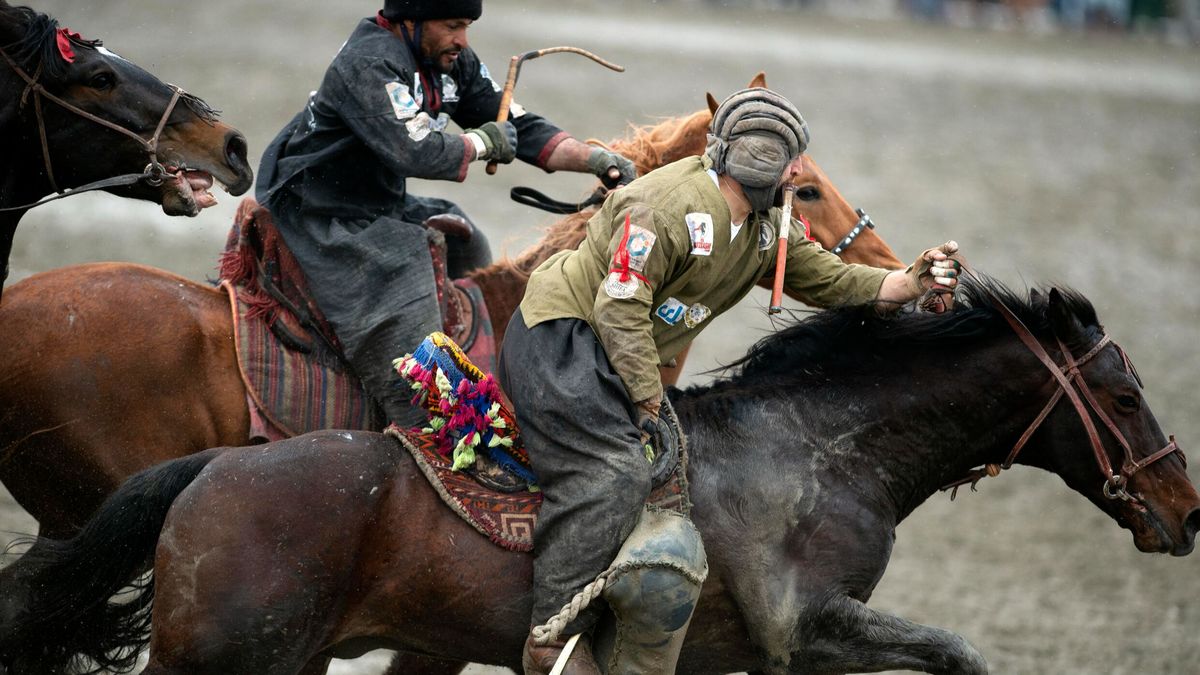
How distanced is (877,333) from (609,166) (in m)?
1.41

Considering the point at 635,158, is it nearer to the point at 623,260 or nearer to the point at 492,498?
the point at 623,260

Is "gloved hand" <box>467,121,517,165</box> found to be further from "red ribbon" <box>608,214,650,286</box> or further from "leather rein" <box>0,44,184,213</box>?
"red ribbon" <box>608,214,650,286</box>

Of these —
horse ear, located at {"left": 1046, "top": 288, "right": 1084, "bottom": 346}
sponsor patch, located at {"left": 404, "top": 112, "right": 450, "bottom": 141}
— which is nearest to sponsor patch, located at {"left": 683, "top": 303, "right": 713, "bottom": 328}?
horse ear, located at {"left": 1046, "top": 288, "right": 1084, "bottom": 346}

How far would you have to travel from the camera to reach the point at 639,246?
3.79 meters

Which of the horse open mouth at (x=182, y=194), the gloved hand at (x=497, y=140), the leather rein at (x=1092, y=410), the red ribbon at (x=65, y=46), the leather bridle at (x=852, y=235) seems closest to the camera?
the leather rein at (x=1092, y=410)

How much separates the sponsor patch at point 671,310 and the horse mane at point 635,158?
127cm

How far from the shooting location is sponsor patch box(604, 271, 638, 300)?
12.4 ft

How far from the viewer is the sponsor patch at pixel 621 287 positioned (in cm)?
377

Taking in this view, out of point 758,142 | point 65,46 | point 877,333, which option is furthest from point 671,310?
point 65,46

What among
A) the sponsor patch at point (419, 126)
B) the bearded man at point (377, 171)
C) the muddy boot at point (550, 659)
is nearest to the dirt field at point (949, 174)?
the bearded man at point (377, 171)

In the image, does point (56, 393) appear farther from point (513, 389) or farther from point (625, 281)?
point (625, 281)

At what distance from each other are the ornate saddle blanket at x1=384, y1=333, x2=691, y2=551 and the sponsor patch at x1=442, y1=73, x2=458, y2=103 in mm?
1413

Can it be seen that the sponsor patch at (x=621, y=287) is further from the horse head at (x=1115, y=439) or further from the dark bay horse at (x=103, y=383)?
the dark bay horse at (x=103, y=383)

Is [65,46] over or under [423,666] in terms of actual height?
over
